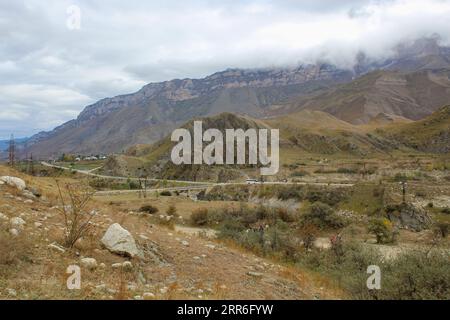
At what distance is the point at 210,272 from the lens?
Answer: 31.2 feet

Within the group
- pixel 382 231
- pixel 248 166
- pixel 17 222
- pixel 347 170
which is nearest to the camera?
pixel 17 222

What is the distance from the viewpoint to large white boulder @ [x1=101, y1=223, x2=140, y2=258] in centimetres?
941

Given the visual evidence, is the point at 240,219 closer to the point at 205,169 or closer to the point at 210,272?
the point at 210,272

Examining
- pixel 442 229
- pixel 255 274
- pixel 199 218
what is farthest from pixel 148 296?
pixel 442 229

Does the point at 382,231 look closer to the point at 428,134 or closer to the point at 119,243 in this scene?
the point at 119,243

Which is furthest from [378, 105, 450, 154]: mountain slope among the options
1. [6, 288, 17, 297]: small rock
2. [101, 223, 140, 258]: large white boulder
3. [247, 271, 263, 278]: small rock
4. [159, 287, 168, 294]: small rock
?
[6, 288, 17, 297]: small rock

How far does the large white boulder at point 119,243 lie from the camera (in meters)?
9.41

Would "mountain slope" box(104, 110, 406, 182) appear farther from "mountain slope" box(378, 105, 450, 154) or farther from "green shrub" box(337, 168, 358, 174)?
"green shrub" box(337, 168, 358, 174)

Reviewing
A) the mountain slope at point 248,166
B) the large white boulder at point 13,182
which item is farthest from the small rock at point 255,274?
the mountain slope at point 248,166

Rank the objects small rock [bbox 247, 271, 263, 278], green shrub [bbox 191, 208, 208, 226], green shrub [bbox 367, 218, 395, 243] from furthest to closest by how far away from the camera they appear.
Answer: green shrub [bbox 191, 208, 208, 226]
green shrub [bbox 367, 218, 395, 243]
small rock [bbox 247, 271, 263, 278]

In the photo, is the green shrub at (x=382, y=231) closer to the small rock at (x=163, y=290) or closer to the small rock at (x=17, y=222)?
the small rock at (x=163, y=290)

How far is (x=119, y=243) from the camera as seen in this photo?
9.51 m

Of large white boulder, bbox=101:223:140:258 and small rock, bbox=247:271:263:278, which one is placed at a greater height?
large white boulder, bbox=101:223:140:258
